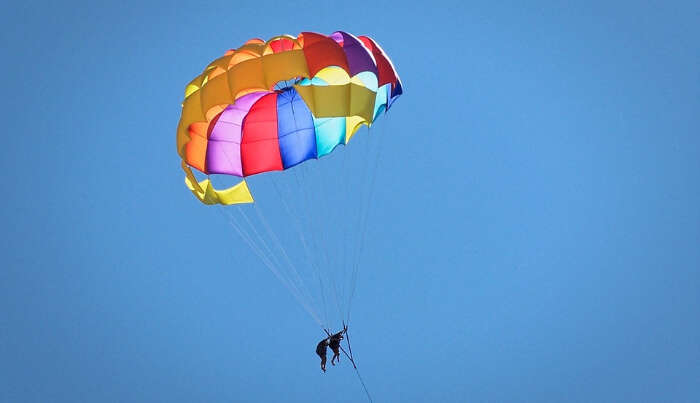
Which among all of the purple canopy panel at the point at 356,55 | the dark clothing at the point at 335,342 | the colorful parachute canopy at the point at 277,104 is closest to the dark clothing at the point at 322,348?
the dark clothing at the point at 335,342

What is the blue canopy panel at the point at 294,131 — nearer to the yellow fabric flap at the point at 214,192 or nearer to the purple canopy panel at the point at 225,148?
the purple canopy panel at the point at 225,148

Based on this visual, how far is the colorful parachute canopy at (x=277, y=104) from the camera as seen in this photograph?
13391mm

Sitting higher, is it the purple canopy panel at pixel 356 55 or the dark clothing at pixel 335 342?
the purple canopy panel at pixel 356 55

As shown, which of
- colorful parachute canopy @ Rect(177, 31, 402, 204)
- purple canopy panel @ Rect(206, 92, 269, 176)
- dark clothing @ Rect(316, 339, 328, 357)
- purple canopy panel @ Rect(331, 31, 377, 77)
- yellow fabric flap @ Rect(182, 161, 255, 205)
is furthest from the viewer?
yellow fabric flap @ Rect(182, 161, 255, 205)

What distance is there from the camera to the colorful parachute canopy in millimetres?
13391

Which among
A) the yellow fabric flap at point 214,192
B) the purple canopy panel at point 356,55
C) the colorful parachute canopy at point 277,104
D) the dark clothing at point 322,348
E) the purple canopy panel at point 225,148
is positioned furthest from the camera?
the yellow fabric flap at point 214,192

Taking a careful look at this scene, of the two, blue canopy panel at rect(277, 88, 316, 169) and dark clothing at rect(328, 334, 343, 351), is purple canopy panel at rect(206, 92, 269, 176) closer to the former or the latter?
blue canopy panel at rect(277, 88, 316, 169)

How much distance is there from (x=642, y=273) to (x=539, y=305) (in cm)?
945

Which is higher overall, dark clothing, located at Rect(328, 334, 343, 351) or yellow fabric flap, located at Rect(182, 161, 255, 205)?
yellow fabric flap, located at Rect(182, 161, 255, 205)

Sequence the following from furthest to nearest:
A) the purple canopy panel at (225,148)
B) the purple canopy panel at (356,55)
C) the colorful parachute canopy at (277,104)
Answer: the purple canopy panel at (225,148) → the purple canopy panel at (356,55) → the colorful parachute canopy at (277,104)

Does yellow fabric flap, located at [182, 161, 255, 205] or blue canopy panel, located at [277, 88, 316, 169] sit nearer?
blue canopy panel, located at [277, 88, 316, 169]

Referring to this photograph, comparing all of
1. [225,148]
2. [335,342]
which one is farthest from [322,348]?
[225,148]

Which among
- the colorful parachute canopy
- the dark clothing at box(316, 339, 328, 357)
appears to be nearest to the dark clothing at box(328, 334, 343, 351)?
the dark clothing at box(316, 339, 328, 357)

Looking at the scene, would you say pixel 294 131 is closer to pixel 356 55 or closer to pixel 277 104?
pixel 277 104
